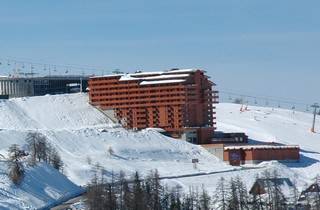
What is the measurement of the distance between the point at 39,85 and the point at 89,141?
1169 inches

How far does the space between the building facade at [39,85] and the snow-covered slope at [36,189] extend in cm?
4811

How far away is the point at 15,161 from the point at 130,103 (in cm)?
4508

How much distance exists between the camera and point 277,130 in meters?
117

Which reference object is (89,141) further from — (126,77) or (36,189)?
(36,189)

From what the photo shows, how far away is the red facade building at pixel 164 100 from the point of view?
327 feet

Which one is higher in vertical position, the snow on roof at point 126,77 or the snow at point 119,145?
the snow on roof at point 126,77

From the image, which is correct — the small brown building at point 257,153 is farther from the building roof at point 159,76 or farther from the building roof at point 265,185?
the building roof at point 265,185

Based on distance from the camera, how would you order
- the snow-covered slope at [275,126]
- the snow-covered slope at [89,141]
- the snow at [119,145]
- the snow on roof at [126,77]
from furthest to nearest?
the snow-covered slope at [275,126], the snow on roof at [126,77], the snow-covered slope at [89,141], the snow at [119,145]

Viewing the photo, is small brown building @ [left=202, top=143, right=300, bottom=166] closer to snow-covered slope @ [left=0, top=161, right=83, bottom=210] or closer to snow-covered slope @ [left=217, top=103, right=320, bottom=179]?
snow-covered slope @ [left=217, top=103, right=320, bottom=179]

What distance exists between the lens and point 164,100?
333ft

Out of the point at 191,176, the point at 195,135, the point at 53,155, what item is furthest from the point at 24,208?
the point at 195,135

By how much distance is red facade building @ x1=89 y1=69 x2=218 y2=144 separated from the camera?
99562 millimetres

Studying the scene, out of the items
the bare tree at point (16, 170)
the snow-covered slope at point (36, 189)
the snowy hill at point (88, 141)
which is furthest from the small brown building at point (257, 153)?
the bare tree at point (16, 170)

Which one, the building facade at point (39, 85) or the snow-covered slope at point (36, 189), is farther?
the building facade at point (39, 85)
